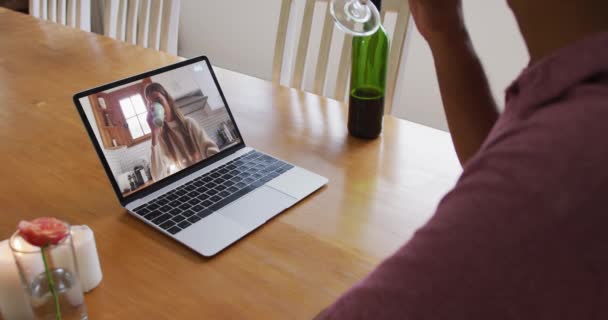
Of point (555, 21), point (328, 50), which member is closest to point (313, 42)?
point (328, 50)

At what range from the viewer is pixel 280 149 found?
111cm

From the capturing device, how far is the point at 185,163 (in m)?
0.98

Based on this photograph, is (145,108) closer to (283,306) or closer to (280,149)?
(280,149)

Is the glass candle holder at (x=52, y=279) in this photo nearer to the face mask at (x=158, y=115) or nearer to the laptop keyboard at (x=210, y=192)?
the laptop keyboard at (x=210, y=192)

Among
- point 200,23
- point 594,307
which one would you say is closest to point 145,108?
point 594,307

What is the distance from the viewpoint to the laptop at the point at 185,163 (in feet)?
2.86

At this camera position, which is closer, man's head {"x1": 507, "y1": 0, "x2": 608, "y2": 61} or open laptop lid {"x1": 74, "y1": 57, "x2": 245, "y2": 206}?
man's head {"x1": 507, "y1": 0, "x2": 608, "y2": 61}

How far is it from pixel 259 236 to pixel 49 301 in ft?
1.01

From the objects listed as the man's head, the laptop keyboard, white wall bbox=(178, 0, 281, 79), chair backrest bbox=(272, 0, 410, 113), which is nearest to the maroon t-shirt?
the man's head

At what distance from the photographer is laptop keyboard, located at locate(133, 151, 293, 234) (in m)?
0.89

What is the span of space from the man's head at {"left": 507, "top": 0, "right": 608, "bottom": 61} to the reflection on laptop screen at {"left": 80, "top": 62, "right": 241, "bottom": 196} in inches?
24.7

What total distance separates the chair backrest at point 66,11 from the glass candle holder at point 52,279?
65.6 inches

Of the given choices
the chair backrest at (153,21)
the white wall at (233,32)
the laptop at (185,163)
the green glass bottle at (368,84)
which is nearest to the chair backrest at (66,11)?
the chair backrest at (153,21)

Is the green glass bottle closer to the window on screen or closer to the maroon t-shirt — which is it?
the window on screen
